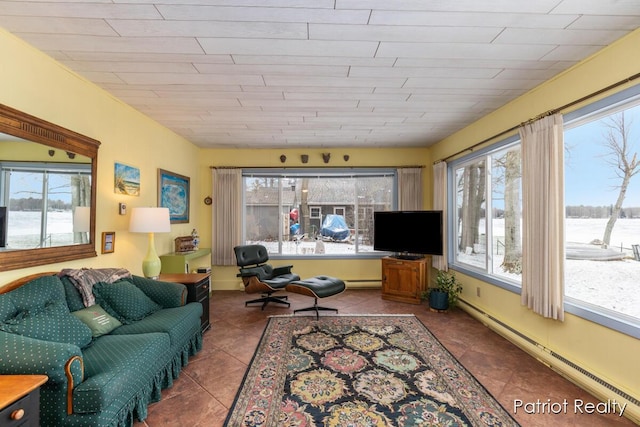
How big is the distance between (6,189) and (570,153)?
4544 millimetres

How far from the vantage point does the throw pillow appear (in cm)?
207

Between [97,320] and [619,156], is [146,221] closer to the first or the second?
[97,320]

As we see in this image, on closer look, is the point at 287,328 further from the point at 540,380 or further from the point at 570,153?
the point at 570,153

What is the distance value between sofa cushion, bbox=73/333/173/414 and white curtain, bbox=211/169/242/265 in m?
2.93

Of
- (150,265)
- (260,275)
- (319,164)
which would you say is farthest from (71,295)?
(319,164)

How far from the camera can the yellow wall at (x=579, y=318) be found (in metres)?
1.95

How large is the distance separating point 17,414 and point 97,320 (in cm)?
98

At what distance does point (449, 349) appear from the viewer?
2.85 metres

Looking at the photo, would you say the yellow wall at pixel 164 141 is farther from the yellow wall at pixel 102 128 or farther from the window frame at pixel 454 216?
the window frame at pixel 454 216

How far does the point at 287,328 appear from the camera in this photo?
11.1 feet

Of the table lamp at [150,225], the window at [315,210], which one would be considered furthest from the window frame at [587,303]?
the table lamp at [150,225]

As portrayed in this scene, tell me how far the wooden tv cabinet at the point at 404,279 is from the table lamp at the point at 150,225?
129 inches

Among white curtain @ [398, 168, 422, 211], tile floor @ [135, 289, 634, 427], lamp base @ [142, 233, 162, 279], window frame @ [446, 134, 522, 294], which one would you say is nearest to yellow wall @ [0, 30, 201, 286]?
lamp base @ [142, 233, 162, 279]

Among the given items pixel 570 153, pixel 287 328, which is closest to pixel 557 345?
pixel 570 153
